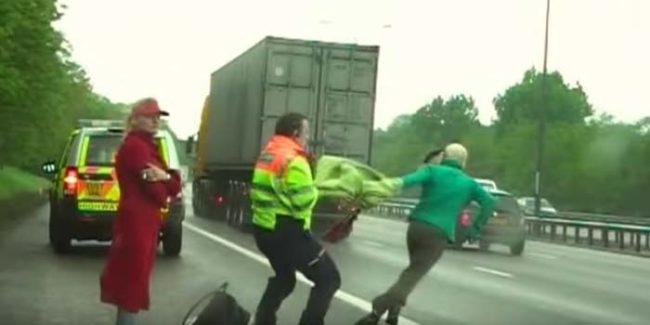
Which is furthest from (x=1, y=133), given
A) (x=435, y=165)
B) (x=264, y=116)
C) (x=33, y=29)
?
(x=435, y=165)

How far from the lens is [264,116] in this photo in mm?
30156

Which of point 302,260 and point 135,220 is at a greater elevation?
point 135,220

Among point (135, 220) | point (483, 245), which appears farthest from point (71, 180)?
point (483, 245)

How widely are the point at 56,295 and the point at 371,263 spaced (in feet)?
29.3

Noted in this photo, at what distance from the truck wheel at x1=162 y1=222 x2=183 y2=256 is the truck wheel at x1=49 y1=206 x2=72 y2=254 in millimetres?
1510

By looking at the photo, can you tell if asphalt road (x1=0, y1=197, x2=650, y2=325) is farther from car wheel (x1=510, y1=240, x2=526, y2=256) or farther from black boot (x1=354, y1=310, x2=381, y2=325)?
car wheel (x1=510, y1=240, x2=526, y2=256)

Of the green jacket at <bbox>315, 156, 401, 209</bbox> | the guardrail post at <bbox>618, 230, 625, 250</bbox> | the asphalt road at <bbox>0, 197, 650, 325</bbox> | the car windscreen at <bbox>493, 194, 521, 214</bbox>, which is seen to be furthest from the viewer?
the guardrail post at <bbox>618, 230, 625, 250</bbox>

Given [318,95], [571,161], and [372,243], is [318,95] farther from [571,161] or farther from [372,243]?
[571,161]

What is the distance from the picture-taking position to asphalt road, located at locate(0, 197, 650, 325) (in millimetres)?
13344

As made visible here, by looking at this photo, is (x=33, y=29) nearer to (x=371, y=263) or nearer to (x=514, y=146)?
(x=371, y=263)

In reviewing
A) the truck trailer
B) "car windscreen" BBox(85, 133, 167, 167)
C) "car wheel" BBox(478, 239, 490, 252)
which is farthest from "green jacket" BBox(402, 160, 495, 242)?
"car wheel" BBox(478, 239, 490, 252)

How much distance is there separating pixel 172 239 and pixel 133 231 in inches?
510

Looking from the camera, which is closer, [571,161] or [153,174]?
[153,174]

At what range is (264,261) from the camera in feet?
68.6
